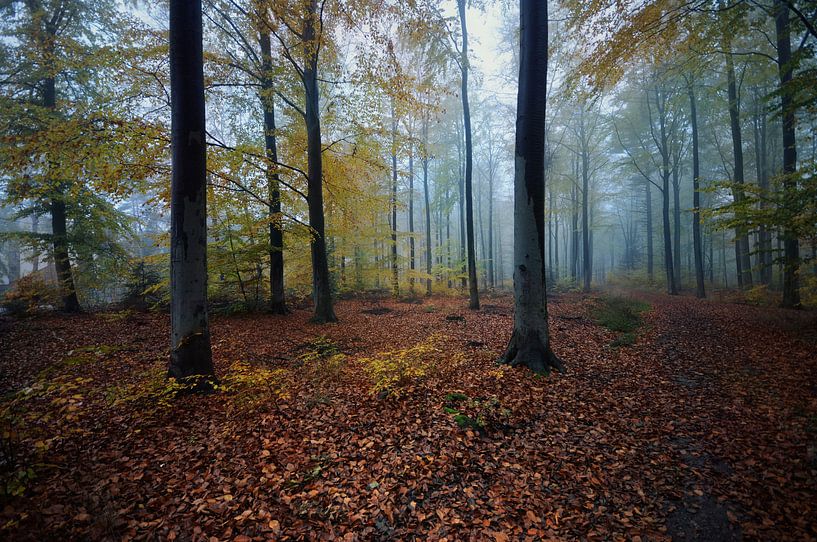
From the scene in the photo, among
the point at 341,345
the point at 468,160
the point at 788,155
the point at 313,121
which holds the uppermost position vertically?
the point at 313,121

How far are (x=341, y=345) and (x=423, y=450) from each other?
449 cm

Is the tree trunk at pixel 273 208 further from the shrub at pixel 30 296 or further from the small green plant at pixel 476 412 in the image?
the small green plant at pixel 476 412

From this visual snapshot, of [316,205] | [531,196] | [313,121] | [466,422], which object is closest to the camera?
[466,422]

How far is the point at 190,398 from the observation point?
4.35 m

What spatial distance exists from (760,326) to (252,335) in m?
14.1

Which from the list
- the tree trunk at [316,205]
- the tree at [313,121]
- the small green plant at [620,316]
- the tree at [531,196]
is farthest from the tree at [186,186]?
the small green plant at [620,316]

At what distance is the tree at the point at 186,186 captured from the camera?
4375mm

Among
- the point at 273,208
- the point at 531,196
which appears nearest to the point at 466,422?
the point at 531,196

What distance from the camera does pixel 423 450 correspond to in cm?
341

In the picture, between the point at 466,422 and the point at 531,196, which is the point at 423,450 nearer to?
the point at 466,422

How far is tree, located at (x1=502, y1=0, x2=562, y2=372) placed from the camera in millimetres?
5477

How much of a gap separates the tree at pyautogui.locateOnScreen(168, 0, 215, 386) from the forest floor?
0.81 metres

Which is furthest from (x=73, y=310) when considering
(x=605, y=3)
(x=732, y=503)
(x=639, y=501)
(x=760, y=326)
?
(x=760, y=326)

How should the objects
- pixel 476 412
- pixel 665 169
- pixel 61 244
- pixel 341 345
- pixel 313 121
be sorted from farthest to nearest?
pixel 665 169
pixel 61 244
pixel 313 121
pixel 341 345
pixel 476 412
